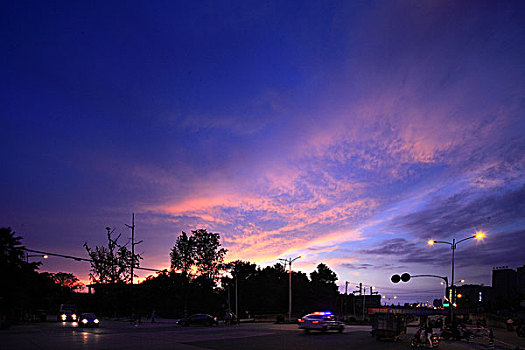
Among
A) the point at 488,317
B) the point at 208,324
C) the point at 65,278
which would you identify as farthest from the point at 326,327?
Result: the point at 65,278

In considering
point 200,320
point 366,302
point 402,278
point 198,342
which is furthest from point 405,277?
point 366,302

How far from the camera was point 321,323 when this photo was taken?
30.6 meters

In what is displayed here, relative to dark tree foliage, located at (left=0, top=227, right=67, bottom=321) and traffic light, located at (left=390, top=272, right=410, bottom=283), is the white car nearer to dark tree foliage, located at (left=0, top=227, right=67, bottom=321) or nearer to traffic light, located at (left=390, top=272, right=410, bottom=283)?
traffic light, located at (left=390, top=272, right=410, bottom=283)

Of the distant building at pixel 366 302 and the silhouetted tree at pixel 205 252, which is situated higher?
the silhouetted tree at pixel 205 252

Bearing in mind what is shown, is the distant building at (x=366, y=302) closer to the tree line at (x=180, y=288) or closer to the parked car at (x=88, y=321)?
the tree line at (x=180, y=288)

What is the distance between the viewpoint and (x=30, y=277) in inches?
1991

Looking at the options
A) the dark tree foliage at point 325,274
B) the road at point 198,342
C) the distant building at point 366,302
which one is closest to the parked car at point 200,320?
the road at point 198,342

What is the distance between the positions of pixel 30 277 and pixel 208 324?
24.1 meters

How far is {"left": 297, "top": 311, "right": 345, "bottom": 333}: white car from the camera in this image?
30641 millimetres

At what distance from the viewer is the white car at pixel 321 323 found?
101 ft

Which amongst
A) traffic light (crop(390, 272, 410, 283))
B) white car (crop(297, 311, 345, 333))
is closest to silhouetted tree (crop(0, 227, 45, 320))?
white car (crop(297, 311, 345, 333))

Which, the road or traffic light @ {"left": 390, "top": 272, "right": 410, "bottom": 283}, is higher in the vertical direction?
traffic light @ {"left": 390, "top": 272, "right": 410, "bottom": 283}

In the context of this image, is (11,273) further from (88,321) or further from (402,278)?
(402,278)

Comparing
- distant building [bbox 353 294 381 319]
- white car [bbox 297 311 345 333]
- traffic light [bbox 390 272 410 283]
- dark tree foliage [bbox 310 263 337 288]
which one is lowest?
distant building [bbox 353 294 381 319]
